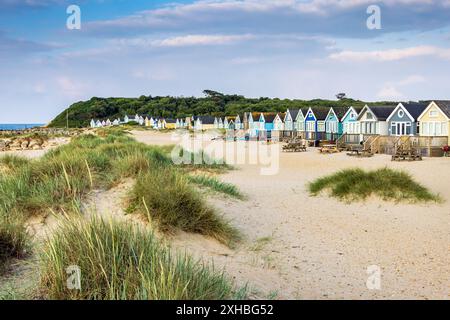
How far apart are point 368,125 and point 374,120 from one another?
1.10 metres

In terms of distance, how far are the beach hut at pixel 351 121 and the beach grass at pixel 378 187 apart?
104ft

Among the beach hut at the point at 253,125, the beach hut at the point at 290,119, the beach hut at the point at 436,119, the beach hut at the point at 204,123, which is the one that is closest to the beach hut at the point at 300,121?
the beach hut at the point at 290,119

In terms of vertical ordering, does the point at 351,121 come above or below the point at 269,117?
below

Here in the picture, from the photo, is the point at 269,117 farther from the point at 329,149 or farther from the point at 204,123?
the point at 204,123

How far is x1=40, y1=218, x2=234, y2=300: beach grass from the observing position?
4582 millimetres

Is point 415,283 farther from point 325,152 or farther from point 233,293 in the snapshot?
point 325,152

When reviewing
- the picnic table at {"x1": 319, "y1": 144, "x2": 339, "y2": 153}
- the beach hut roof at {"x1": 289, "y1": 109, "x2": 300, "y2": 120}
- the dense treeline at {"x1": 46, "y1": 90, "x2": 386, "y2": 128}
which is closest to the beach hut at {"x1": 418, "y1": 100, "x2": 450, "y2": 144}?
the picnic table at {"x1": 319, "y1": 144, "x2": 339, "y2": 153}

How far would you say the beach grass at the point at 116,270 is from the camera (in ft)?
15.0

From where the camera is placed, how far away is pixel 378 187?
46.0ft

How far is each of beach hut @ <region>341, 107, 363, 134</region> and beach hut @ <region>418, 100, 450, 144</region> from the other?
871 centimetres

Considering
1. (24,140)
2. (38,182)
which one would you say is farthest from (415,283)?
(24,140)

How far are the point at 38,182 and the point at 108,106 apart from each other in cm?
18516

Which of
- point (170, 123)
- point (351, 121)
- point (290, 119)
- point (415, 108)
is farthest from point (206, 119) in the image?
point (415, 108)

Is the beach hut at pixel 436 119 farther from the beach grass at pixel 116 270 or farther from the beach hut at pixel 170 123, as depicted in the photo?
the beach hut at pixel 170 123
